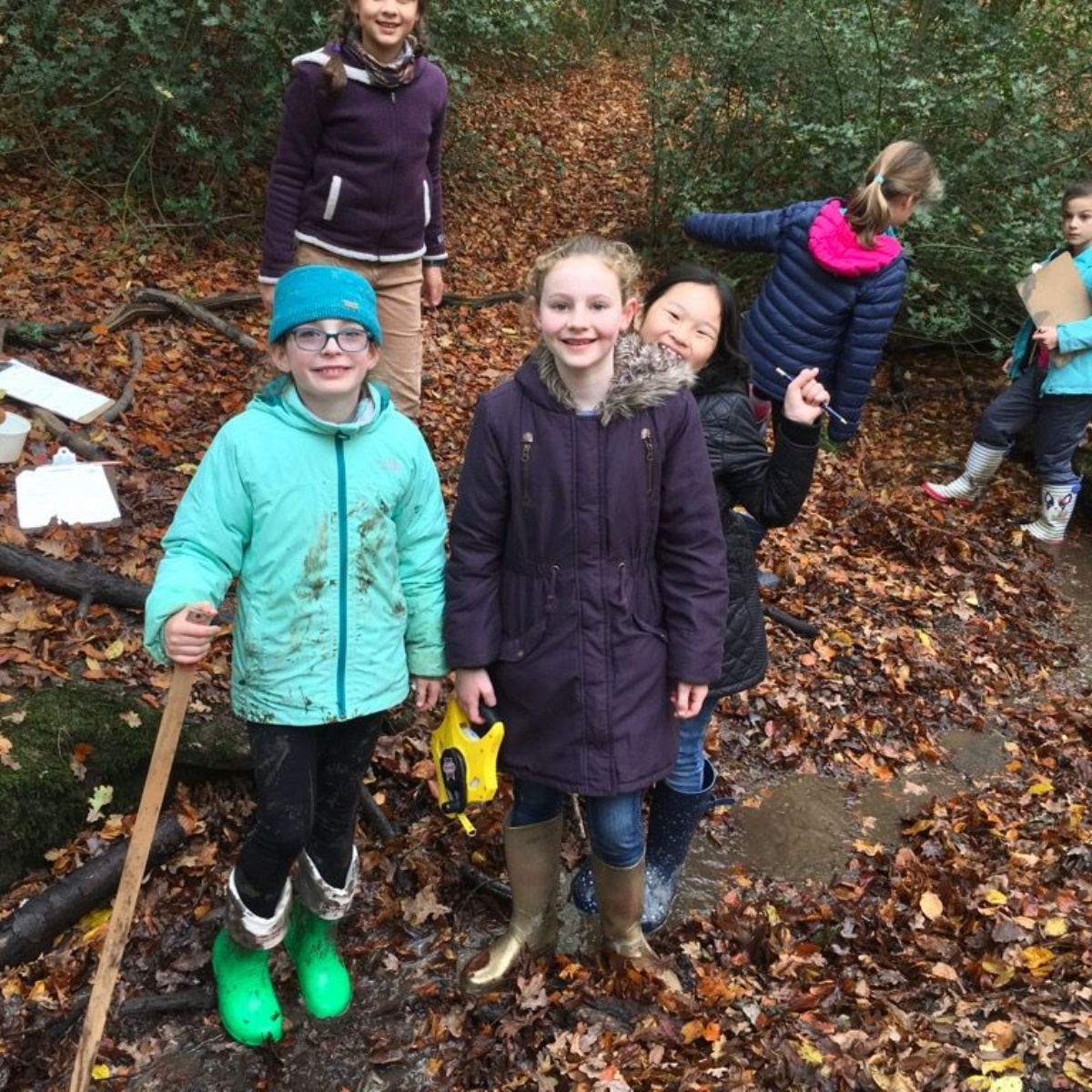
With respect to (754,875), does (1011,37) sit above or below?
above

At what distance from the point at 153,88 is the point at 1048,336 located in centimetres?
682

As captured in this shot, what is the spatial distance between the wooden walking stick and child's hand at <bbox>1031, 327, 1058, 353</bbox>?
19.7ft

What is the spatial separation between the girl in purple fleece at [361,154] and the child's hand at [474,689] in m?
2.08

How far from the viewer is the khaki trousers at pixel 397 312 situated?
14.4 feet

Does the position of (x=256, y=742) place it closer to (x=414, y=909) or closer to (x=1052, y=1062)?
(x=414, y=909)

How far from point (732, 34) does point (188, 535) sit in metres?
8.66

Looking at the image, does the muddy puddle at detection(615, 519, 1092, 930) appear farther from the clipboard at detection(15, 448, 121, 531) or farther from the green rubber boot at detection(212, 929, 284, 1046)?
the clipboard at detection(15, 448, 121, 531)

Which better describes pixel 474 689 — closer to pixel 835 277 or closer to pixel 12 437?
pixel 835 277

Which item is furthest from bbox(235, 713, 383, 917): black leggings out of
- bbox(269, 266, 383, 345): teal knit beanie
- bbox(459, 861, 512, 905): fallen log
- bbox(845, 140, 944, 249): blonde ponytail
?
bbox(845, 140, 944, 249): blonde ponytail

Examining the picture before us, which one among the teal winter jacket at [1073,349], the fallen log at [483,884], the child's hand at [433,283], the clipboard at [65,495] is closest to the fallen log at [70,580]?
the clipboard at [65,495]

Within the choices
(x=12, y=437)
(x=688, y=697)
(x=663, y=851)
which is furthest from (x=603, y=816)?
(x=12, y=437)

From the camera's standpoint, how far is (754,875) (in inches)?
157

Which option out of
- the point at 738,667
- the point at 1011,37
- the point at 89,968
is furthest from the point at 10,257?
the point at 1011,37

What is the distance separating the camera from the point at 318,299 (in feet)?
8.25
